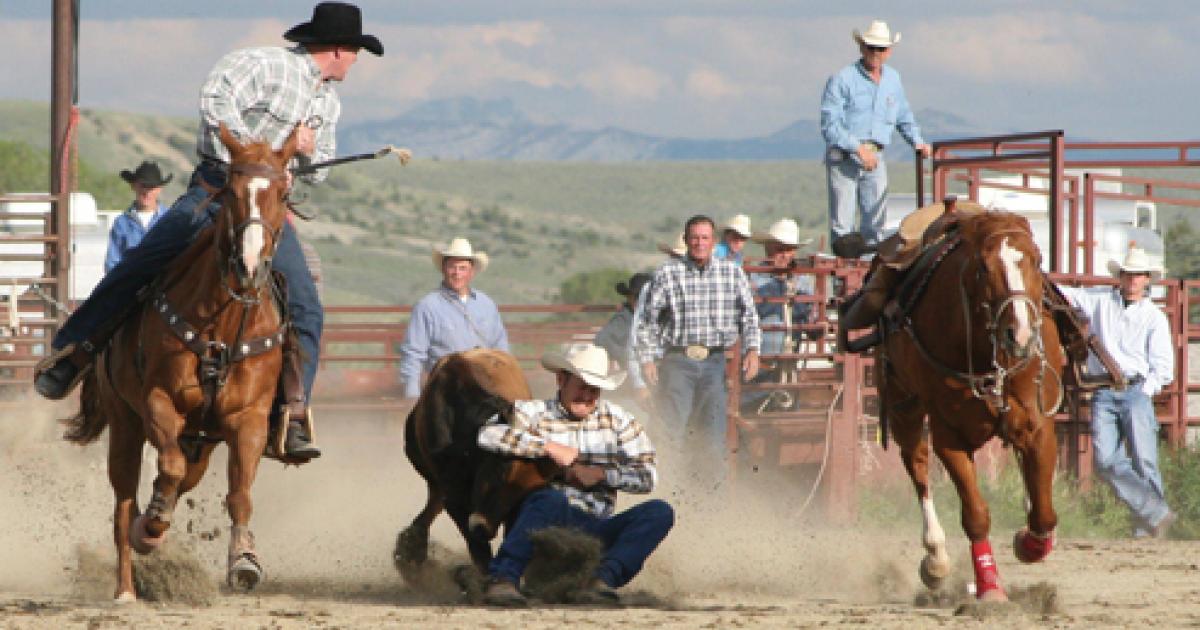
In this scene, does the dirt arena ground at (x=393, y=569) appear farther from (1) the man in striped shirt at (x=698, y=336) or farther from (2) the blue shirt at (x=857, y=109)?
(2) the blue shirt at (x=857, y=109)

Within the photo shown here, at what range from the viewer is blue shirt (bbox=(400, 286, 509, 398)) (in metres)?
12.5

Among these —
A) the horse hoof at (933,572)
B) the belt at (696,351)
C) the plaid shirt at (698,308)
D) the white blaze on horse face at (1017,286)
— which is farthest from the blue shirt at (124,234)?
the white blaze on horse face at (1017,286)

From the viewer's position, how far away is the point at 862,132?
533 inches

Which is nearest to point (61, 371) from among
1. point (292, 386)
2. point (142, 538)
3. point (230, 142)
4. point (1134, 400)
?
point (142, 538)

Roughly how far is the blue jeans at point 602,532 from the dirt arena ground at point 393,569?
0.20m

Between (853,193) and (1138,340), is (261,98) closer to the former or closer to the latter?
(853,193)

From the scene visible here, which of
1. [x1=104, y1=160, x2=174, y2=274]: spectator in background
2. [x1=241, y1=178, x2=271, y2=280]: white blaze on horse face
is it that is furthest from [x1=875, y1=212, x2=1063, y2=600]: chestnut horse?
[x1=104, y1=160, x2=174, y2=274]: spectator in background

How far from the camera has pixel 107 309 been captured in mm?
8219

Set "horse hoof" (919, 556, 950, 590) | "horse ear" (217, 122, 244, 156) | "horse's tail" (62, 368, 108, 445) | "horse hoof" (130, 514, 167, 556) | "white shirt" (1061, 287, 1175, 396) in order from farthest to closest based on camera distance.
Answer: "white shirt" (1061, 287, 1175, 396)
"horse's tail" (62, 368, 108, 445)
"horse hoof" (919, 556, 950, 590)
"horse hoof" (130, 514, 167, 556)
"horse ear" (217, 122, 244, 156)

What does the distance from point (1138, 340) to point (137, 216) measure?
22.6ft

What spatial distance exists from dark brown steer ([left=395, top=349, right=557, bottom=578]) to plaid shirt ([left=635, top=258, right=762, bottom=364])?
112 inches

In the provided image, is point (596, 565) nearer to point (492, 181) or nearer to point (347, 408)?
point (347, 408)

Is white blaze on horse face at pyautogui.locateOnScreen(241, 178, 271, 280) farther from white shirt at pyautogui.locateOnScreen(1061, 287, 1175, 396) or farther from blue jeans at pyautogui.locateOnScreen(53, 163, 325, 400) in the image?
white shirt at pyautogui.locateOnScreen(1061, 287, 1175, 396)

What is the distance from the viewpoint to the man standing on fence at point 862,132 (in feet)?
44.0
